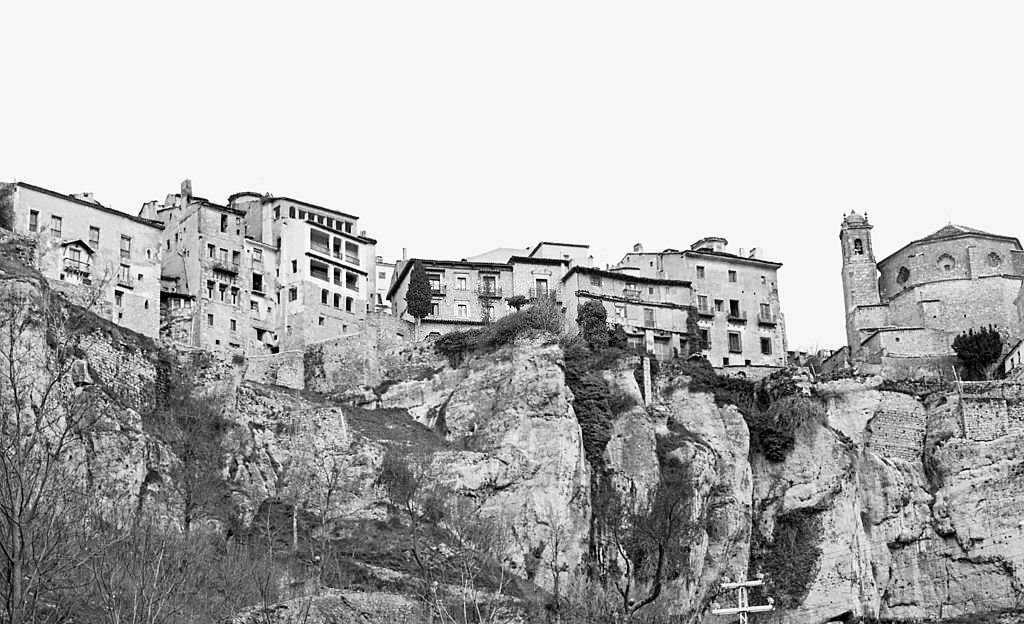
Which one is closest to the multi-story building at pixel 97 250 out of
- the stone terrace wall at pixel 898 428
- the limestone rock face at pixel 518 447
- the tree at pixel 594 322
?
the limestone rock face at pixel 518 447

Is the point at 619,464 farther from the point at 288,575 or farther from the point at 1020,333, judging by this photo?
the point at 1020,333

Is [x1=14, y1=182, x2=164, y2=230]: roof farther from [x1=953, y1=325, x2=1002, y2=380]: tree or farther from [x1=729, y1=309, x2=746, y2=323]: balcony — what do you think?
[x1=953, y1=325, x2=1002, y2=380]: tree

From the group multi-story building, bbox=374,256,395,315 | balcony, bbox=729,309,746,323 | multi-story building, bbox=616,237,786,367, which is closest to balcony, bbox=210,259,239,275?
multi-story building, bbox=374,256,395,315

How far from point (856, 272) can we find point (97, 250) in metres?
47.1

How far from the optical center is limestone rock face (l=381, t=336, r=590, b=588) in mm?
60750

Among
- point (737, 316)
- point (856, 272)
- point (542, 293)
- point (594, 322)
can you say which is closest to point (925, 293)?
point (856, 272)

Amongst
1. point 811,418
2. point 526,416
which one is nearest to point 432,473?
point 526,416

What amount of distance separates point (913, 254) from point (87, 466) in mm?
59916

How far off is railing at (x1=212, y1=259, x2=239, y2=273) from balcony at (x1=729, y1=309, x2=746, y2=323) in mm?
30024

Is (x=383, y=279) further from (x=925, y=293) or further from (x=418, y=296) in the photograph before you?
(x=925, y=293)

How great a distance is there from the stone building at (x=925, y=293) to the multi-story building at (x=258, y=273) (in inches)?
1212

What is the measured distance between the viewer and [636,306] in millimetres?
86438

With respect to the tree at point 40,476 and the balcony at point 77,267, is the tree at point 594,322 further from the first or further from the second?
the tree at point 40,476

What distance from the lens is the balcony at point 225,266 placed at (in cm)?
8162
